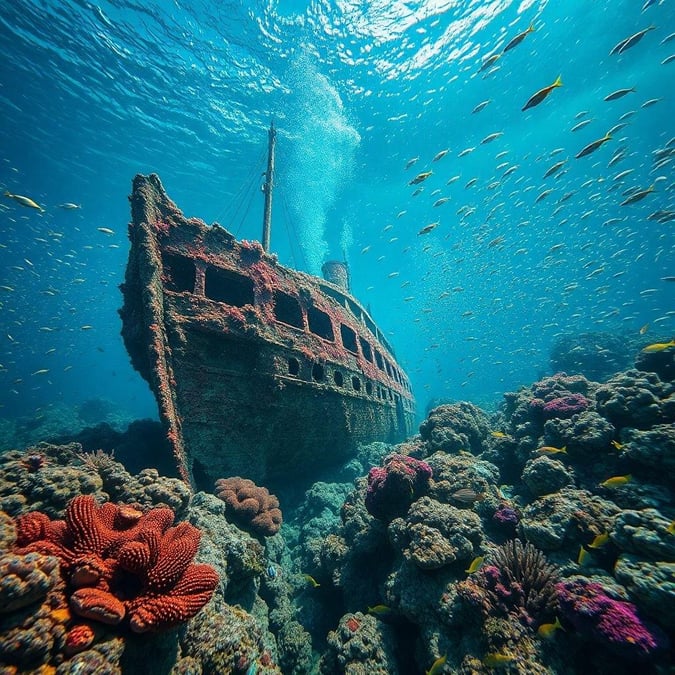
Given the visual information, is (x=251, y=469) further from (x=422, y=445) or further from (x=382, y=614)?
(x=422, y=445)

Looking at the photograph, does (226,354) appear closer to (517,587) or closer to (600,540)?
(517,587)

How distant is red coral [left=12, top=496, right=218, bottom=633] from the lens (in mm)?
2293

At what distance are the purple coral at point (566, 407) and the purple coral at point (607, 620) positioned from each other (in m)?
4.52

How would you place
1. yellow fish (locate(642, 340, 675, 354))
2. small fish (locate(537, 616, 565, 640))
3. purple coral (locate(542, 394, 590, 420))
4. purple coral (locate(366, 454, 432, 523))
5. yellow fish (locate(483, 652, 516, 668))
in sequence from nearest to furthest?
yellow fish (locate(483, 652, 516, 668))
small fish (locate(537, 616, 565, 640))
purple coral (locate(366, 454, 432, 523))
yellow fish (locate(642, 340, 675, 354))
purple coral (locate(542, 394, 590, 420))

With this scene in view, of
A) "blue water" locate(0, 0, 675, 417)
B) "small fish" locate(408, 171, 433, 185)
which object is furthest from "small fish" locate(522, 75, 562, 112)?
"blue water" locate(0, 0, 675, 417)

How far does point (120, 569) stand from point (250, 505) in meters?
3.84

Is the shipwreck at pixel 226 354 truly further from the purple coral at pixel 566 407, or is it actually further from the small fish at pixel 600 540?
the small fish at pixel 600 540

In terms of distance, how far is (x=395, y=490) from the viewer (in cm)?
552

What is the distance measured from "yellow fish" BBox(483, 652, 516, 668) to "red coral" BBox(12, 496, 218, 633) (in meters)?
3.05

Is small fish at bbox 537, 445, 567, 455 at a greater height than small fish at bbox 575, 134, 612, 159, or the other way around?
small fish at bbox 575, 134, 612, 159

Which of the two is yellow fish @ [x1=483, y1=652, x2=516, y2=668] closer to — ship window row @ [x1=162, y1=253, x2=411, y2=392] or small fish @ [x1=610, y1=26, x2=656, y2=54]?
ship window row @ [x1=162, y1=253, x2=411, y2=392]

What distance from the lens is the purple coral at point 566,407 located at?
681 centimetres

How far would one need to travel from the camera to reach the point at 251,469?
300 inches

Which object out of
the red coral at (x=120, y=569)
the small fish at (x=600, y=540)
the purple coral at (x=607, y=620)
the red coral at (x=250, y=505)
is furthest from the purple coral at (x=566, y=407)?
the red coral at (x=120, y=569)
